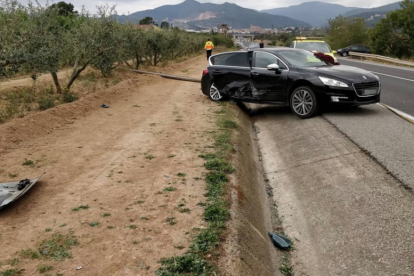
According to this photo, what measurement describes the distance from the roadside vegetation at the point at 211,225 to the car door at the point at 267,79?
2.79m

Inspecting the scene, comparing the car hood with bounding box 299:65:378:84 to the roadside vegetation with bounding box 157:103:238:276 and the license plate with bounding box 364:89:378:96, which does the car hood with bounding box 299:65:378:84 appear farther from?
the roadside vegetation with bounding box 157:103:238:276

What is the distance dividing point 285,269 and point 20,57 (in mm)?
8050

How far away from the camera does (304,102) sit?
944 cm

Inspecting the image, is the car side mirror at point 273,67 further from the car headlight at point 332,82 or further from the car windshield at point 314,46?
the car windshield at point 314,46

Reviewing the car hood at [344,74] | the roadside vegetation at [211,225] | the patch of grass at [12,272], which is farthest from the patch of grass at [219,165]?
the car hood at [344,74]

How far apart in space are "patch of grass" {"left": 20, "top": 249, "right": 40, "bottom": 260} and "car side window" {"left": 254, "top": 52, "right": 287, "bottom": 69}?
25.0ft

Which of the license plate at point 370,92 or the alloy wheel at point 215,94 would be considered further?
the alloy wheel at point 215,94

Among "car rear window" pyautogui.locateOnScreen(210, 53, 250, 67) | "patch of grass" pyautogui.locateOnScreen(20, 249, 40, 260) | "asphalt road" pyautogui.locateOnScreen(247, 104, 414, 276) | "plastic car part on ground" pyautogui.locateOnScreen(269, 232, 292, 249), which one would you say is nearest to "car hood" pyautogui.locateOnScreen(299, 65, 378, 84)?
"asphalt road" pyautogui.locateOnScreen(247, 104, 414, 276)

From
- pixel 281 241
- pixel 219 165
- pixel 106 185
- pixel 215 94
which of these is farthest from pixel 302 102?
pixel 106 185

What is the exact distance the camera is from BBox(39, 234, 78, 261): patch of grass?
12.6 ft

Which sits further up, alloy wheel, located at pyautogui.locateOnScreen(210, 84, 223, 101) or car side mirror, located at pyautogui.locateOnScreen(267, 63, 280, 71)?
car side mirror, located at pyautogui.locateOnScreen(267, 63, 280, 71)

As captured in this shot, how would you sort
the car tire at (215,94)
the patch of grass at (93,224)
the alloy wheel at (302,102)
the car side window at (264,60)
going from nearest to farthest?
the patch of grass at (93,224)
the alloy wheel at (302,102)
the car side window at (264,60)
the car tire at (215,94)

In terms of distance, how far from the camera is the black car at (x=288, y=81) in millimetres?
8812

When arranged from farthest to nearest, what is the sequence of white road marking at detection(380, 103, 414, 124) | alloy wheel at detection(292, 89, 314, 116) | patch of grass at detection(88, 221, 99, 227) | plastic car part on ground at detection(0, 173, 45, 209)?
alloy wheel at detection(292, 89, 314, 116) < white road marking at detection(380, 103, 414, 124) < plastic car part on ground at detection(0, 173, 45, 209) < patch of grass at detection(88, 221, 99, 227)
